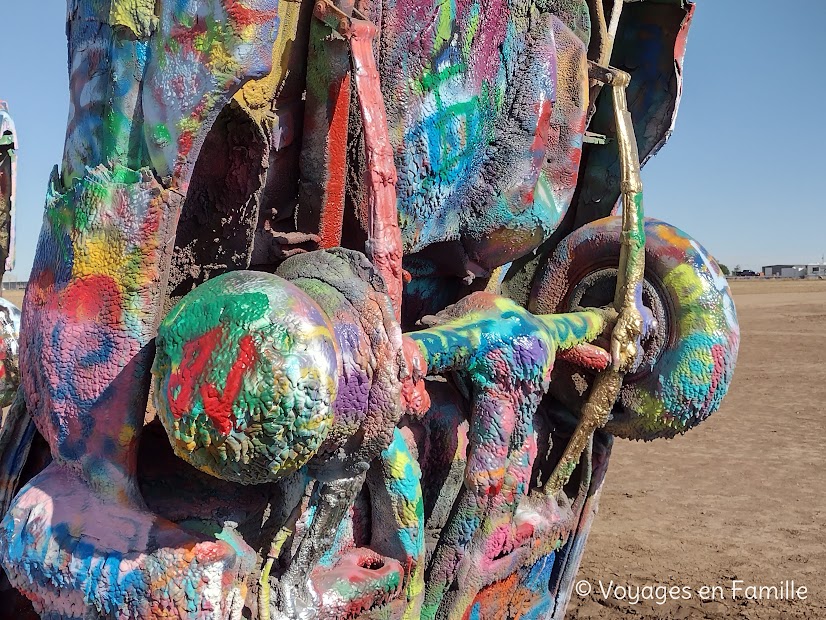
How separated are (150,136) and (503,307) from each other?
0.73 metres

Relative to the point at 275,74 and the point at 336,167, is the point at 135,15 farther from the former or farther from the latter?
the point at 336,167

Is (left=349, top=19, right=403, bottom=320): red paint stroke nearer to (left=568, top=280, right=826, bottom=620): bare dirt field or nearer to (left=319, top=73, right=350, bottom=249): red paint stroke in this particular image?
(left=319, top=73, right=350, bottom=249): red paint stroke

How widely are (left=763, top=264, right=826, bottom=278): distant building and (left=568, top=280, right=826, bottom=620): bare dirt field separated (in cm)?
4022

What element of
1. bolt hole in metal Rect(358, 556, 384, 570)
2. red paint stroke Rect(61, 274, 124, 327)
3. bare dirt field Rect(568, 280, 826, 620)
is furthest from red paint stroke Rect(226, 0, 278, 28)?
bare dirt field Rect(568, 280, 826, 620)

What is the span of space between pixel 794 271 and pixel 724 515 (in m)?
46.5

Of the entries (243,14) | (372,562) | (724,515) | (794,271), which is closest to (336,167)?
(243,14)

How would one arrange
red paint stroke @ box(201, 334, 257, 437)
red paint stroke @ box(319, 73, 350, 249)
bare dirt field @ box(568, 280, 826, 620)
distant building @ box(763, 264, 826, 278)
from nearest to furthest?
red paint stroke @ box(201, 334, 257, 437) < red paint stroke @ box(319, 73, 350, 249) < bare dirt field @ box(568, 280, 826, 620) < distant building @ box(763, 264, 826, 278)

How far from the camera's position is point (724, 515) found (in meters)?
4.45

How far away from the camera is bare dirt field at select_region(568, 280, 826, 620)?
3.25 meters

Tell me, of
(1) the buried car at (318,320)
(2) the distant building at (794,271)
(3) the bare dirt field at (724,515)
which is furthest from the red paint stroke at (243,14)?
(2) the distant building at (794,271)

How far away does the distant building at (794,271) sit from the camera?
Answer: 44.9 metres

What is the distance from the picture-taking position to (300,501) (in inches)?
47.6

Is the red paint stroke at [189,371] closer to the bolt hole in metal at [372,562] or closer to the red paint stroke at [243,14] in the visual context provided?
the red paint stroke at [243,14]

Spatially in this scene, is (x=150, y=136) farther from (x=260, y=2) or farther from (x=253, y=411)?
(x=253, y=411)
